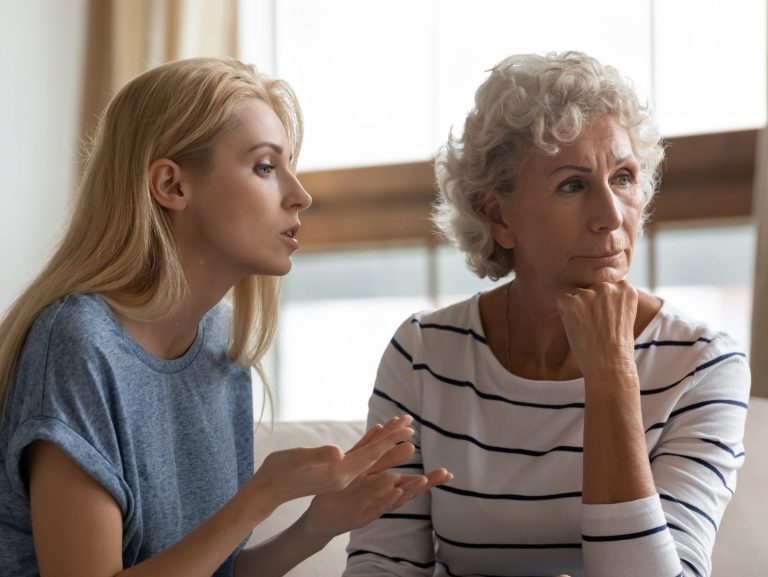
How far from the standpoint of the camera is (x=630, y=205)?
4.87 ft

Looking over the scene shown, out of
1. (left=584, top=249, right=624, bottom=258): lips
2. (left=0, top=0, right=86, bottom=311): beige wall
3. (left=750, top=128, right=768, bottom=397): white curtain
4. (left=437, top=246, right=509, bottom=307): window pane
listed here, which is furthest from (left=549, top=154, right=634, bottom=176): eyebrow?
(left=0, top=0, right=86, bottom=311): beige wall

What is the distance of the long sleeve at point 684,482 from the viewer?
4.05 ft

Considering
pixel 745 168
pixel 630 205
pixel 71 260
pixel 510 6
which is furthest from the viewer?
pixel 510 6

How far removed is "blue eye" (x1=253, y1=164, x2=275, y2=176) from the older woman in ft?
1.19

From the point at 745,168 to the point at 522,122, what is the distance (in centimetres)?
127

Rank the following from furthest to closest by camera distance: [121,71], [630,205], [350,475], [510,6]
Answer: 1. [121,71]
2. [510,6]
3. [630,205]
4. [350,475]

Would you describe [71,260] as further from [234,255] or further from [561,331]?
[561,331]

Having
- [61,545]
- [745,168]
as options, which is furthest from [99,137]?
[745,168]

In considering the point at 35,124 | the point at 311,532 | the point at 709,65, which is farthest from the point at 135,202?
the point at 35,124

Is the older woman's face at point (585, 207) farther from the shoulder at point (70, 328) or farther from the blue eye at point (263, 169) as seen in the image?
the shoulder at point (70, 328)

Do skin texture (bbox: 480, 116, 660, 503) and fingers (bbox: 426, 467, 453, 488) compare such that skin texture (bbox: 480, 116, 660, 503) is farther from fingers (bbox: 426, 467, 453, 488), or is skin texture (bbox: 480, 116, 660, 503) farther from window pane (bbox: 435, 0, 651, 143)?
window pane (bbox: 435, 0, 651, 143)

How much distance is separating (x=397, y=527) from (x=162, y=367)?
1.51 feet

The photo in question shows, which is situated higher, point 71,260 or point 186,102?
point 186,102

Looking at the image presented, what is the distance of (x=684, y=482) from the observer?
133 cm
